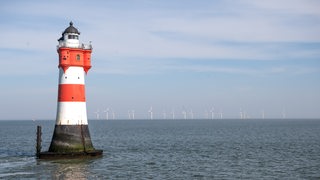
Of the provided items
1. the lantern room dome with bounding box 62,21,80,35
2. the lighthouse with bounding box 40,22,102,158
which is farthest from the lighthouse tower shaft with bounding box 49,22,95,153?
the lantern room dome with bounding box 62,21,80,35

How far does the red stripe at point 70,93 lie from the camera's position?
4428 cm

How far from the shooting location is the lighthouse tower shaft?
4441cm

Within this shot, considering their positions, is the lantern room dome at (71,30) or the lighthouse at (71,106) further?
the lantern room dome at (71,30)

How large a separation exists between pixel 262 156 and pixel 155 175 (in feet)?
66.8

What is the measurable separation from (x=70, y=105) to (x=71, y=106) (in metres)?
0.15

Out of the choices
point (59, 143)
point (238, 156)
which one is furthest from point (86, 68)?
point (238, 156)

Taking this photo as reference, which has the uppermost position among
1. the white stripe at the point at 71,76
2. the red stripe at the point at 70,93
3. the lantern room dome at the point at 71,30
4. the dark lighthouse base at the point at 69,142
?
the lantern room dome at the point at 71,30

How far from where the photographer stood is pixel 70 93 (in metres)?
44.3

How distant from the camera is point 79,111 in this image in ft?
147

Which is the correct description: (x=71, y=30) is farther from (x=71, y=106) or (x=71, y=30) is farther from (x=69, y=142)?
(x=69, y=142)

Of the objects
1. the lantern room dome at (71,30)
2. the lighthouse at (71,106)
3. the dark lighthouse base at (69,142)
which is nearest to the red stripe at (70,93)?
the lighthouse at (71,106)

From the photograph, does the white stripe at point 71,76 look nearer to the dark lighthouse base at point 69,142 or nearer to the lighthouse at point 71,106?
the lighthouse at point 71,106

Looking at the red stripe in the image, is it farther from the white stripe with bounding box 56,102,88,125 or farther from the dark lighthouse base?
the dark lighthouse base

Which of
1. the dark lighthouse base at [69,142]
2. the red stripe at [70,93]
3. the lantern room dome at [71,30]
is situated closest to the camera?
the red stripe at [70,93]
